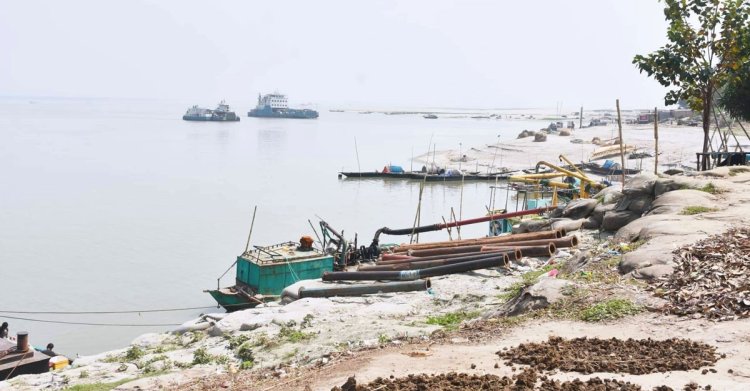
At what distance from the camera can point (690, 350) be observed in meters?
7.57

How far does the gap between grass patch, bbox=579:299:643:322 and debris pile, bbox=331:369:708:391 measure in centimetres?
239

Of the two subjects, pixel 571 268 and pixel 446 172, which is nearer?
pixel 571 268

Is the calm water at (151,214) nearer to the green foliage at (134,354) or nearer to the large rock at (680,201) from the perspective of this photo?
the green foliage at (134,354)

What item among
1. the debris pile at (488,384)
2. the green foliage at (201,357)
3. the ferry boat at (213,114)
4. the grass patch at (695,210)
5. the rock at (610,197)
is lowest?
the green foliage at (201,357)

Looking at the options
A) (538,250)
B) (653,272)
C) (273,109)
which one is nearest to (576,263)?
(538,250)

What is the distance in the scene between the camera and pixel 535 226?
19.5 metres

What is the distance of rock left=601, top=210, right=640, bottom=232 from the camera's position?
16.1 metres

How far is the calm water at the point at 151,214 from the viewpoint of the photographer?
23.3 m

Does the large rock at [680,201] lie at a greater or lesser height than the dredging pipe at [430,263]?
greater

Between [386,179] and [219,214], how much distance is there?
A: 2061 cm

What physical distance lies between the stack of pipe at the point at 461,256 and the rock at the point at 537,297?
11.7 feet

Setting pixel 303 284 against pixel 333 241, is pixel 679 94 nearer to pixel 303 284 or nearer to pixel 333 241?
pixel 333 241

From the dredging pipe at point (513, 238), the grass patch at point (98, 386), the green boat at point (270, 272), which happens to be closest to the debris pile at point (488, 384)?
the grass patch at point (98, 386)

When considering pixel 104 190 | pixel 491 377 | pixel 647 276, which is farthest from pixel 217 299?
pixel 104 190
